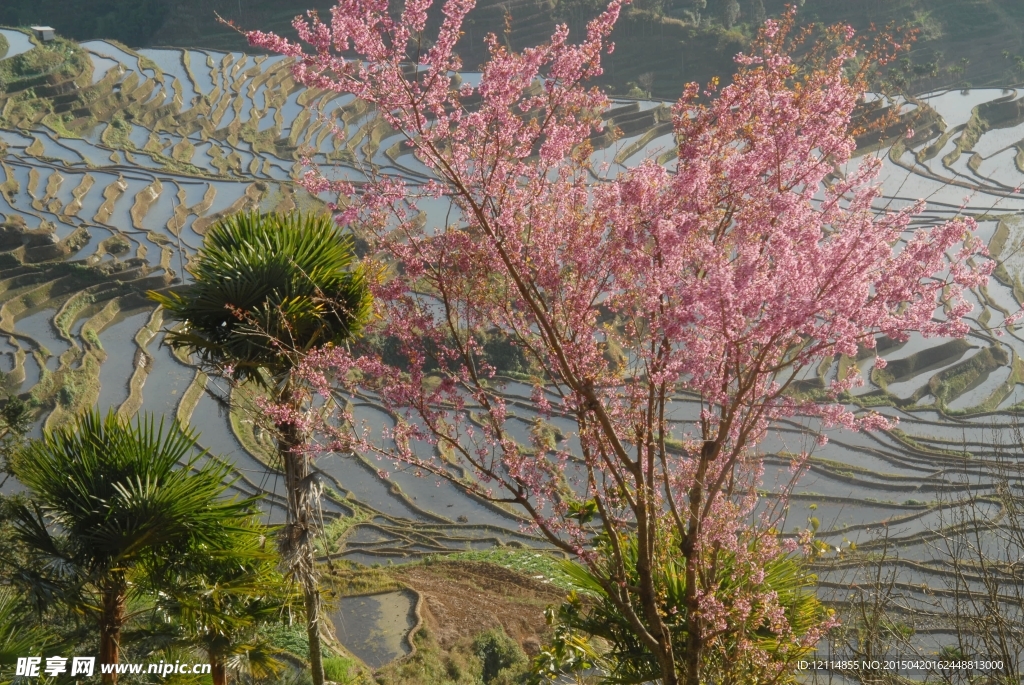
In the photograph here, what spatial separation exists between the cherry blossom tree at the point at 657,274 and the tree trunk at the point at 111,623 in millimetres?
1755

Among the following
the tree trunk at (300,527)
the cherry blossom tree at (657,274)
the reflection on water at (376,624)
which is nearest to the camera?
the cherry blossom tree at (657,274)

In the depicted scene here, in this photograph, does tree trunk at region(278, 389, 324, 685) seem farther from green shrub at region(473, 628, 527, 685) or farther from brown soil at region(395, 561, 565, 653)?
brown soil at region(395, 561, 565, 653)

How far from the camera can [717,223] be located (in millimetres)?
3742

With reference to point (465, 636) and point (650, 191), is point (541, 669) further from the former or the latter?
point (465, 636)

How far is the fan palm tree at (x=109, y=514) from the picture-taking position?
504cm

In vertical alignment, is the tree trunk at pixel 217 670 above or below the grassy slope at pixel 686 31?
below

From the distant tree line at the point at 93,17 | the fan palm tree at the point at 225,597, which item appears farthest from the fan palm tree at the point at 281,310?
the distant tree line at the point at 93,17

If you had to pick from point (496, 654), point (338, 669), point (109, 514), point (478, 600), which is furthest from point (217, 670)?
point (478, 600)

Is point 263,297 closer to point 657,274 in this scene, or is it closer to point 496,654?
point 657,274

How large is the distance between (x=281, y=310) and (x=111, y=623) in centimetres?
176

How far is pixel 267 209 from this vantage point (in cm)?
2838

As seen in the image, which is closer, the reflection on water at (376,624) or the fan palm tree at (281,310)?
the fan palm tree at (281,310)

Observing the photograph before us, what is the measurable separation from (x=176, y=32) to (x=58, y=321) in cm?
2605

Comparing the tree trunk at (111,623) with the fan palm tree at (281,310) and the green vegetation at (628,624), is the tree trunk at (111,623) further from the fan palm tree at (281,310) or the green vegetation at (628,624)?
the green vegetation at (628,624)
